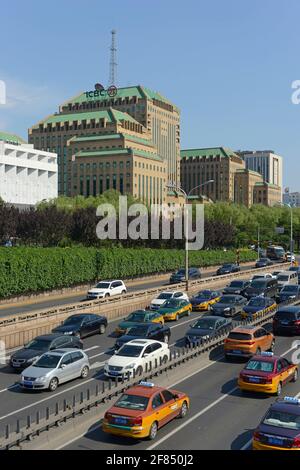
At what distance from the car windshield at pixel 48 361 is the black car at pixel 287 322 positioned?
550 inches

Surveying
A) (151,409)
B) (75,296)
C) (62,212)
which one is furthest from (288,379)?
(62,212)

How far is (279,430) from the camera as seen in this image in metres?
14.2

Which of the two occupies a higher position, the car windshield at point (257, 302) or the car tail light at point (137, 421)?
the car windshield at point (257, 302)

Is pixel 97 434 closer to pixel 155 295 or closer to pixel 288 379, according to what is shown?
pixel 288 379

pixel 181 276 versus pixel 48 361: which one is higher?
pixel 181 276

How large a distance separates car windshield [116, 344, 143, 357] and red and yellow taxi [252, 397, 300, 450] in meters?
8.58

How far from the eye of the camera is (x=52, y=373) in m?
21.0

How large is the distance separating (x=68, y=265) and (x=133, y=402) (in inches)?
1449

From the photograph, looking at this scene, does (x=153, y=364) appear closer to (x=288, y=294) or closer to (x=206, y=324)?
(x=206, y=324)

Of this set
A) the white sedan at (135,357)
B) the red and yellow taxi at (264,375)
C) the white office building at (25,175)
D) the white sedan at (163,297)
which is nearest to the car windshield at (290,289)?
the white sedan at (163,297)

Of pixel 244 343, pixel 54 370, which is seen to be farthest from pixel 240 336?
pixel 54 370

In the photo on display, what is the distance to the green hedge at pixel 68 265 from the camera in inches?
1786

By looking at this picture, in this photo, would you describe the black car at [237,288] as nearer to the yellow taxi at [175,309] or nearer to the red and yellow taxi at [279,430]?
the yellow taxi at [175,309]
